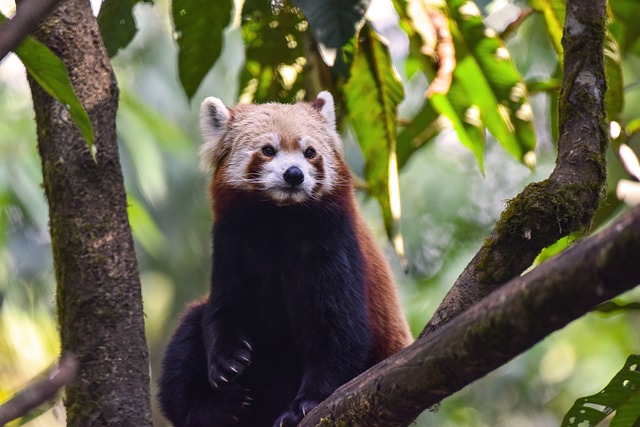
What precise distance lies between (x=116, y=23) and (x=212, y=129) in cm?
74

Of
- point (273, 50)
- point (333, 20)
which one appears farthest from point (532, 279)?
point (273, 50)

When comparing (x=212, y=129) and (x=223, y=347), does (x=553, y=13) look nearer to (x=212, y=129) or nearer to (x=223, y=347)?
(x=212, y=129)

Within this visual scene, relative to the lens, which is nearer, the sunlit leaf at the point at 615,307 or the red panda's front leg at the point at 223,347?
the sunlit leaf at the point at 615,307

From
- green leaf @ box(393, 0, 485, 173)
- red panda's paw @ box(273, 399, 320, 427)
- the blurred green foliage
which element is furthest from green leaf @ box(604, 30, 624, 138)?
red panda's paw @ box(273, 399, 320, 427)

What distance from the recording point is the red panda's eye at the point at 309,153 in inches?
150

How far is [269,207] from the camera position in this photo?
3.66 m

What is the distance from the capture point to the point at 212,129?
4090 mm

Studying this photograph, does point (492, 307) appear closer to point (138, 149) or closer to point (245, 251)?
point (245, 251)

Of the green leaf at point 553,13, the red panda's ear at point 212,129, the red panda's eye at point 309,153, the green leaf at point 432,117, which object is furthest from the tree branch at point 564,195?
the red panda's ear at point 212,129

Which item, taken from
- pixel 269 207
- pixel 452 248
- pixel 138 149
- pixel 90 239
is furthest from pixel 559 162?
pixel 452 248

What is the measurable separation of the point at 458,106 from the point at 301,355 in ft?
4.08

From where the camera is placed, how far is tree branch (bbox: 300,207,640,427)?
5.08 feet

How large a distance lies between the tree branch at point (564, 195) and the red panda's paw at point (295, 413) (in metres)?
0.56

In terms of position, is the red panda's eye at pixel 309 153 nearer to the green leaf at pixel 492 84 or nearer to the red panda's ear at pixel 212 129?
the red panda's ear at pixel 212 129
